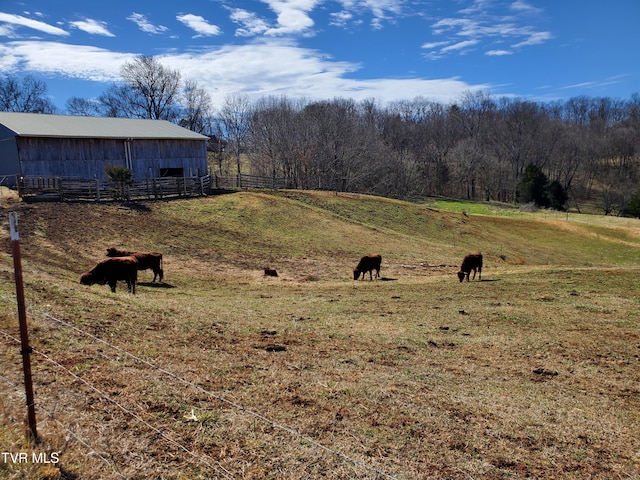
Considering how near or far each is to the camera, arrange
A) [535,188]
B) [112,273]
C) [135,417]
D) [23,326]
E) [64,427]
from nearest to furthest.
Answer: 1. [23,326]
2. [64,427]
3. [135,417]
4. [112,273]
5. [535,188]

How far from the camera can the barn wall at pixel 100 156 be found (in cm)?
3316

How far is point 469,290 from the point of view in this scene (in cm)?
1702

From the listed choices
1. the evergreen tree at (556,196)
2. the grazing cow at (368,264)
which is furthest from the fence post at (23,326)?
the evergreen tree at (556,196)

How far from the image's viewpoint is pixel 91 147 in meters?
36.0

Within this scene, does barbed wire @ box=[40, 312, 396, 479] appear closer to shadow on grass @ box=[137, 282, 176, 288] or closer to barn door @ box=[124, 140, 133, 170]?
shadow on grass @ box=[137, 282, 176, 288]

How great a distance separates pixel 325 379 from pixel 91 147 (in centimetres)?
3516

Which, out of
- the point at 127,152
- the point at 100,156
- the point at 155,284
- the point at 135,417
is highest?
the point at 127,152

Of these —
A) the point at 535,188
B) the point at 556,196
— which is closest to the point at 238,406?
the point at 535,188

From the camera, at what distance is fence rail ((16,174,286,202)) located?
98.5 ft

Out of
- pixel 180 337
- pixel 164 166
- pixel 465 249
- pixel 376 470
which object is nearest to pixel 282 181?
pixel 164 166

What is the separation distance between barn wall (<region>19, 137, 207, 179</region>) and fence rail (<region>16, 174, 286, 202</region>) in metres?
1.51

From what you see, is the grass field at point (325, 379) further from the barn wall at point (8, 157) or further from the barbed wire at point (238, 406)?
the barn wall at point (8, 157)

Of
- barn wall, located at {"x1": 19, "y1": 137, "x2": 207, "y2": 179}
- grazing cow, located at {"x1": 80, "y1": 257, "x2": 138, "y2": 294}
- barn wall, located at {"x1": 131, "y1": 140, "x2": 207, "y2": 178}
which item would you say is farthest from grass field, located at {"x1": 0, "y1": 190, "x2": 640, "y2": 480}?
barn wall, located at {"x1": 131, "y1": 140, "x2": 207, "y2": 178}

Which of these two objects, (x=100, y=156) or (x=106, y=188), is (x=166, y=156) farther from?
(x=106, y=188)
